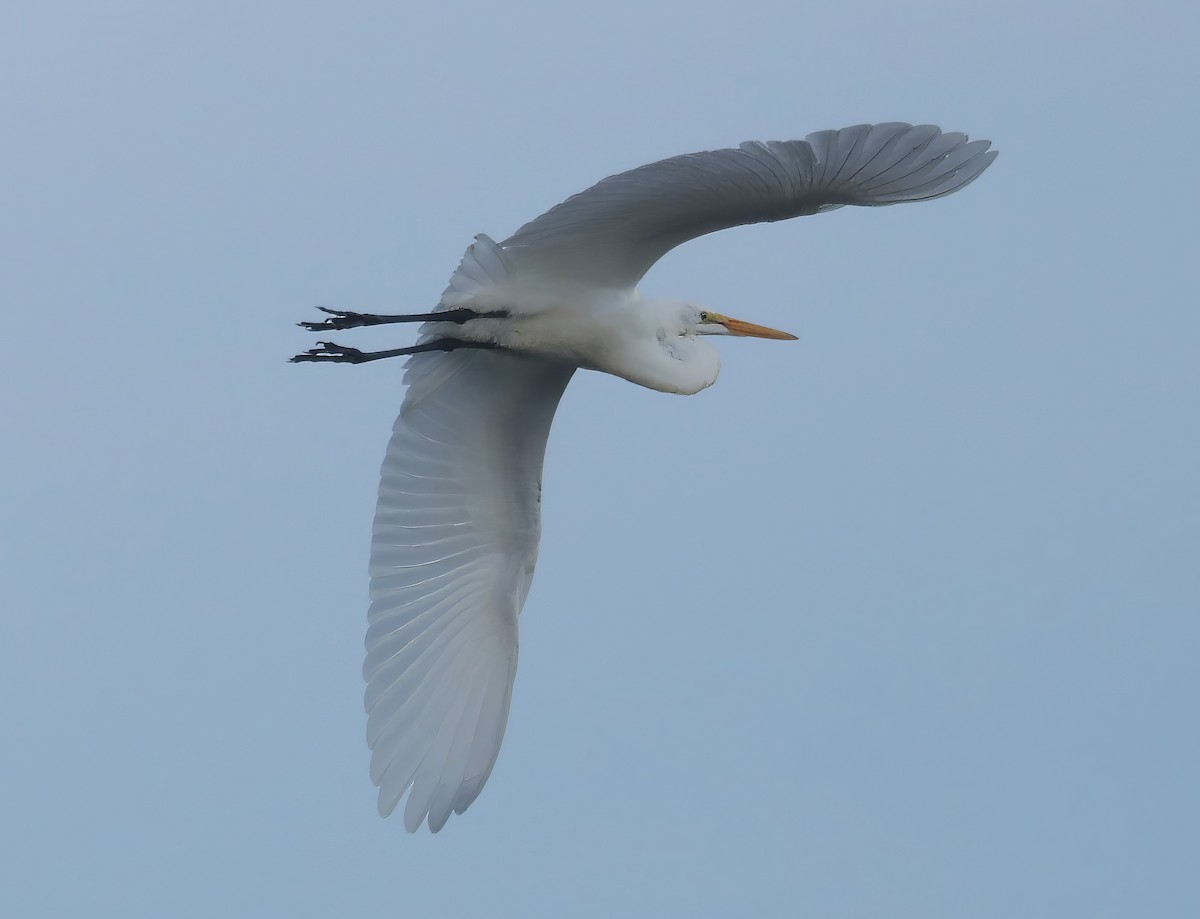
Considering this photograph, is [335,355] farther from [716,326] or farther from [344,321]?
[716,326]

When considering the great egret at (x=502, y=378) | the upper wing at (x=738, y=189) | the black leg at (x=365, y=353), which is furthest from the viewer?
the black leg at (x=365, y=353)

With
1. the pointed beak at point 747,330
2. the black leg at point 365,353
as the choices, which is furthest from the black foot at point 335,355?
the pointed beak at point 747,330

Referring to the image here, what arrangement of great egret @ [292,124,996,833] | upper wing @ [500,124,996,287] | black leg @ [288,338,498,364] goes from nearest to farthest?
1. upper wing @ [500,124,996,287]
2. great egret @ [292,124,996,833]
3. black leg @ [288,338,498,364]

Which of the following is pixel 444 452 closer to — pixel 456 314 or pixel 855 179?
pixel 456 314

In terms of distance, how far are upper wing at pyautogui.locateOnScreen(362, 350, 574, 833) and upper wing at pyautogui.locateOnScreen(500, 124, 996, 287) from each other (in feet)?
2.87

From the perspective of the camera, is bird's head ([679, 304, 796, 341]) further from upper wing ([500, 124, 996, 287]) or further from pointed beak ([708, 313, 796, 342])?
upper wing ([500, 124, 996, 287])

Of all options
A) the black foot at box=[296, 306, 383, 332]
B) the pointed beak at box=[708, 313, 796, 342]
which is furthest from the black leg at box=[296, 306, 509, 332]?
the pointed beak at box=[708, 313, 796, 342]

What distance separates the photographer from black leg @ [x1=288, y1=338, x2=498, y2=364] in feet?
24.5

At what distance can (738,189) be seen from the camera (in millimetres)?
6328

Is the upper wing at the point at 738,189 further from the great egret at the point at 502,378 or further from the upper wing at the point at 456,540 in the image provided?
the upper wing at the point at 456,540

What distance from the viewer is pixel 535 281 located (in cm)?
728

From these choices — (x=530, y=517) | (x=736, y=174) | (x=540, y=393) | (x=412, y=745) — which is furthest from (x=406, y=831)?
(x=736, y=174)

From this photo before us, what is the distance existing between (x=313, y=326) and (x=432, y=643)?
1.62 m

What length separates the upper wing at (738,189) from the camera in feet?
19.4
